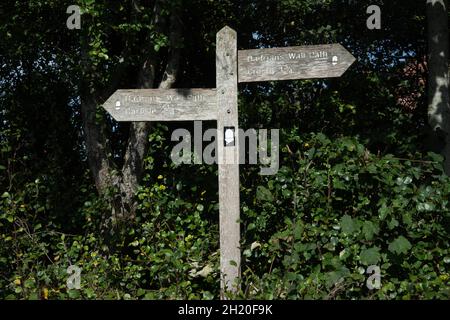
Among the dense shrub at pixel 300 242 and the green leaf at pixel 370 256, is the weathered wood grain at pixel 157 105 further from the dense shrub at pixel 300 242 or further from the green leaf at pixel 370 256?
the green leaf at pixel 370 256

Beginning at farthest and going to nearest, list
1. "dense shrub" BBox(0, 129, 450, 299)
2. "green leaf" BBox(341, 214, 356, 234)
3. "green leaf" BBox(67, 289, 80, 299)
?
1. "green leaf" BBox(341, 214, 356, 234)
2. "dense shrub" BBox(0, 129, 450, 299)
3. "green leaf" BBox(67, 289, 80, 299)

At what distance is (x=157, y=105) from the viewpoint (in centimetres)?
489

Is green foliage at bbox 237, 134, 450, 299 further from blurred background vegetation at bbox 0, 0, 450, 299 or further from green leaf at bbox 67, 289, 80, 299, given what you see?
green leaf at bbox 67, 289, 80, 299

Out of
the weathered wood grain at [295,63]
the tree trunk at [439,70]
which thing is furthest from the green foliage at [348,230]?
the tree trunk at [439,70]

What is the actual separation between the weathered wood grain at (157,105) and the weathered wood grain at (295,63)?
0.44 m

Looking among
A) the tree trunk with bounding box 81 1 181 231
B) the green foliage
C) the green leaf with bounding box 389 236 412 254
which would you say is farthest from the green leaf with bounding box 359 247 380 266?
the tree trunk with bounding box 81 1 181 231

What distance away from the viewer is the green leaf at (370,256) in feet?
13.7

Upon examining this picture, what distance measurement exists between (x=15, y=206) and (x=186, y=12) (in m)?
3.39

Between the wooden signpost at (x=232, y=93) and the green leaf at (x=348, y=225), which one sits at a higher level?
the wooden signpost at (x=232, y=93)

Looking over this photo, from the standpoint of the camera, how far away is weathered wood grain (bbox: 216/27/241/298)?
4578mm

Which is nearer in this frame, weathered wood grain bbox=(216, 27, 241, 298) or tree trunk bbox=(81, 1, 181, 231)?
weathered wood grain bbox=(216, 27, 241, 298)

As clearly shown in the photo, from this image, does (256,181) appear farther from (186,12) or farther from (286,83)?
(186,12)

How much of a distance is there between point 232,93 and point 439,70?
141 inches

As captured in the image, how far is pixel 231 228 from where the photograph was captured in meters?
4.60
